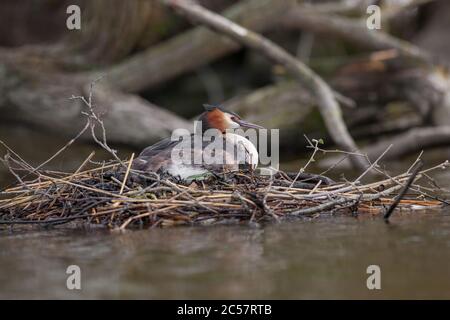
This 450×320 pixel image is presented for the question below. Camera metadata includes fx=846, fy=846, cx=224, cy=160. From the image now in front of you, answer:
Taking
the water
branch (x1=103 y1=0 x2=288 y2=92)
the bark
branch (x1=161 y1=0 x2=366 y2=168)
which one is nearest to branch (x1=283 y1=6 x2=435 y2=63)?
branch (x1=103 y1=0 x2=288 y2=92)

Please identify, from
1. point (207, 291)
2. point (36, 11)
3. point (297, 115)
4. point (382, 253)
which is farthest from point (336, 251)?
point (36, 11)

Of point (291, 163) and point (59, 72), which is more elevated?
point (59, 72)

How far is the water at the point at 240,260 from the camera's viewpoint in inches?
155

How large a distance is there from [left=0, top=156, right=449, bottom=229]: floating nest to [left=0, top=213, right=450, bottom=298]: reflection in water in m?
0.16

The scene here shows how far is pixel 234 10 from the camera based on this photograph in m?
10.5

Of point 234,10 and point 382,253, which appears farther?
point 234,10

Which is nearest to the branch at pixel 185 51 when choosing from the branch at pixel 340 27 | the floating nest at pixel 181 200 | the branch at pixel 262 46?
the branch at pixel 340 27

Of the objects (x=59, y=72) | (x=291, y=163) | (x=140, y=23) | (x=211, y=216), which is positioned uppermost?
(x=140, y=23)

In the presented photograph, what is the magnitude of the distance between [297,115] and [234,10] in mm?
1524

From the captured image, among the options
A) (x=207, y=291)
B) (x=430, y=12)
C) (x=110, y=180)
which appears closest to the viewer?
(x=207, y=291)

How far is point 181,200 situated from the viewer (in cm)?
566

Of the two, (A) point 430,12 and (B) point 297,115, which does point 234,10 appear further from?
(A) point 430,12

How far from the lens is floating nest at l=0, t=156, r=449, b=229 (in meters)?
5.57

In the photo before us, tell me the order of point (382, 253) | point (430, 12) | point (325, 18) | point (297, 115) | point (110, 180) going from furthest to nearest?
point (430, 12) < point (325, 18) < point (297, 115) < point (110, 180) < point (382, 253)
